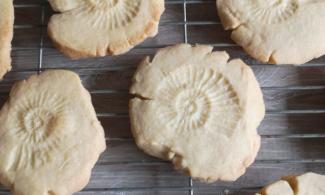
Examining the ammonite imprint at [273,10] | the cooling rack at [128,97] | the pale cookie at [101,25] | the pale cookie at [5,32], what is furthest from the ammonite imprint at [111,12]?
the ammonite imprint at [273,10]

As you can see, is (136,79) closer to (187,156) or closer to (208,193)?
(187,156)

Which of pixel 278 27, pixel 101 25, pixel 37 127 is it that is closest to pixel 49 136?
pixel 37 127

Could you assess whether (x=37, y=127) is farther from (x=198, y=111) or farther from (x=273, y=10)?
(x=273, y=10)

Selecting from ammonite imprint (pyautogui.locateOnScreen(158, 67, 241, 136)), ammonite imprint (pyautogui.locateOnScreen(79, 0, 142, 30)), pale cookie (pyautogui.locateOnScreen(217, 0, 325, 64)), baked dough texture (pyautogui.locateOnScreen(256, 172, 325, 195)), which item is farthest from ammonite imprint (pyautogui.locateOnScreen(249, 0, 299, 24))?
baked dough texture (pyautogui.locateOnScreen(256, 172, 325, 195))

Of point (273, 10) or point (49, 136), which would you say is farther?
point (273, 10)

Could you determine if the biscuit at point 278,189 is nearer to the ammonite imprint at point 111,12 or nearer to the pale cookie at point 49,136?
the pale cookie at point 49,136

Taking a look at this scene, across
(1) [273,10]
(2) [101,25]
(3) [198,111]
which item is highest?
(1) [273,10]
